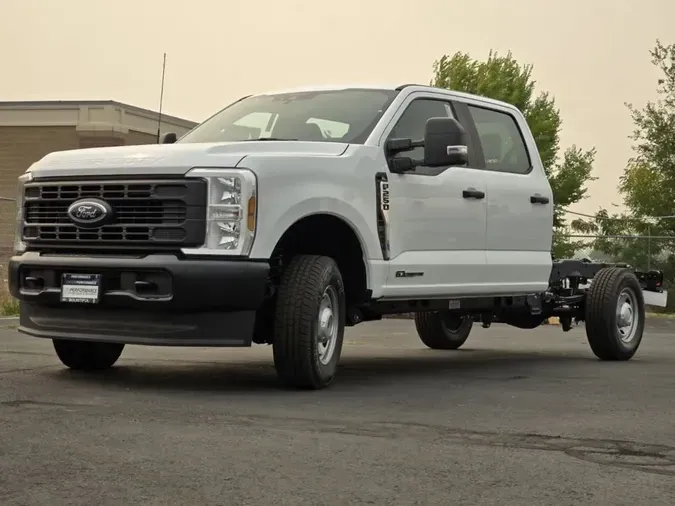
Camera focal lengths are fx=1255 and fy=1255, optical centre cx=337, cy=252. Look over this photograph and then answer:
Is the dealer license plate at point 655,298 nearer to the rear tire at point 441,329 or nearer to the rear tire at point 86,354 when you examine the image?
the rear tire at point 441,329

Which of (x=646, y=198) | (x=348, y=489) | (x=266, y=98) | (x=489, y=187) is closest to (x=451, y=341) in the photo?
(x=489, y=187)

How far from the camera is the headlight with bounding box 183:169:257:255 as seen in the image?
23.8 ft

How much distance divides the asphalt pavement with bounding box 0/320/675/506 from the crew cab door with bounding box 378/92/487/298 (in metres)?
0.71

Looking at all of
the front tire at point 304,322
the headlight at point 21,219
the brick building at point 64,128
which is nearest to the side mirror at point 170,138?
the headlight at point 21,219

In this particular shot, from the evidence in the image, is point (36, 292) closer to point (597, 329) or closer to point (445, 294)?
point (445, 294)

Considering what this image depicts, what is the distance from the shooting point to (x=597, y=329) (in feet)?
35.3

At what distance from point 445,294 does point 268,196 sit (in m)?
2.18

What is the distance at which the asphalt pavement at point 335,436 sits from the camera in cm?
457

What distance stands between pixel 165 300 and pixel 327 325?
1107mm

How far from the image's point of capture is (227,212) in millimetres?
7266

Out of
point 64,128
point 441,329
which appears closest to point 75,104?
point 64,128

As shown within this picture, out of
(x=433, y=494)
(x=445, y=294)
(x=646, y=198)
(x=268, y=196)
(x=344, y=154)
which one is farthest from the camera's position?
(x=646, y=198)

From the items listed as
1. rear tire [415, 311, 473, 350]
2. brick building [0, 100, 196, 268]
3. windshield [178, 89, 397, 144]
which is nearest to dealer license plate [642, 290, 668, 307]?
rear tire [415, 311, 473, 350]

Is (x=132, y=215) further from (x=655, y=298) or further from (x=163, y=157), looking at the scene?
(x=655, y=298)
